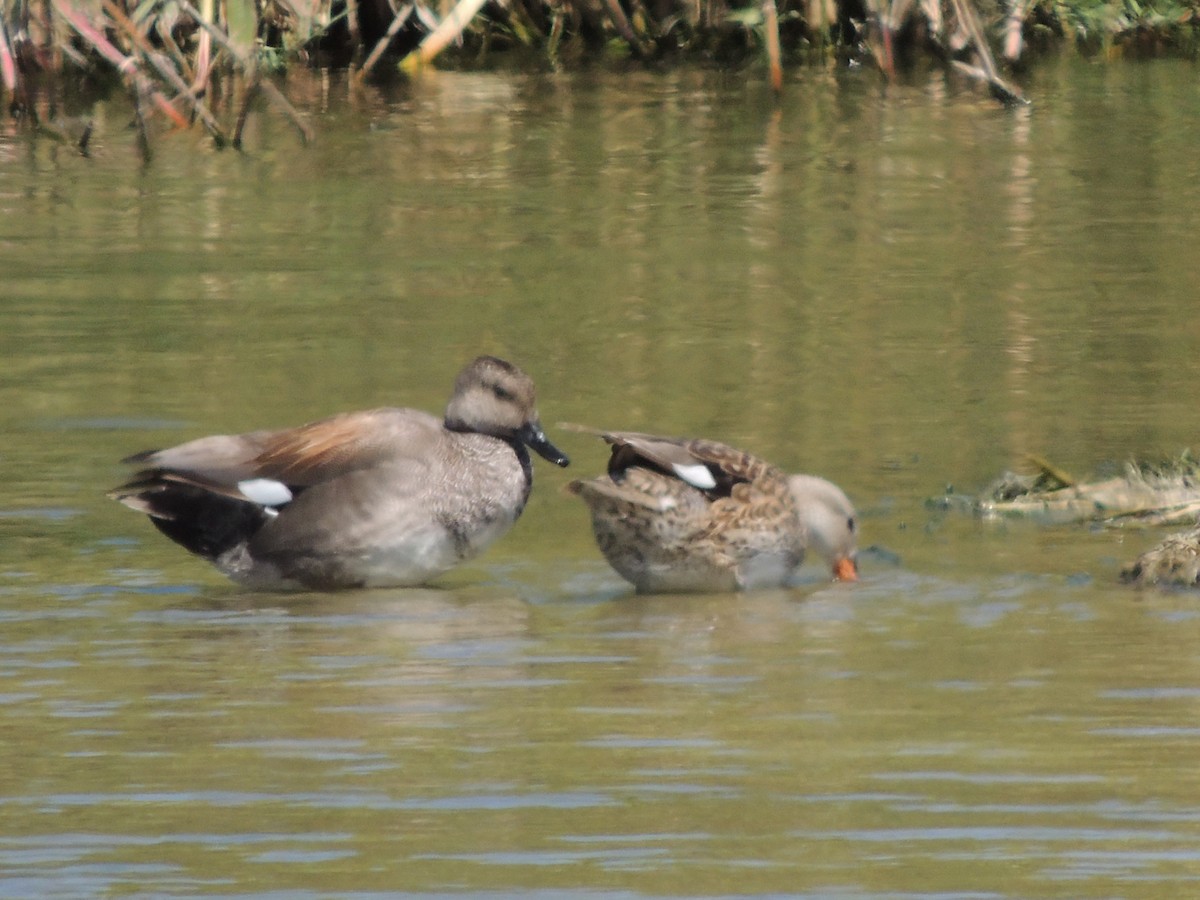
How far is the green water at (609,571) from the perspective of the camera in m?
4.89

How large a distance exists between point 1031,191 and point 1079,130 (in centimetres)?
355

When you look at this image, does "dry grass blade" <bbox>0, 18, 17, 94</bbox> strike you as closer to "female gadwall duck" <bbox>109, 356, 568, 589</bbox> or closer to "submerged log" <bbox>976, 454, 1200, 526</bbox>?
"female gadwall duck" <bbox>109, 356, 568, 589</bbox>

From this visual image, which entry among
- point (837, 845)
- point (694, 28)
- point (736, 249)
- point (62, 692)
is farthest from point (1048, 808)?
point (694, 28)

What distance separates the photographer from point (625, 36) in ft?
85.7

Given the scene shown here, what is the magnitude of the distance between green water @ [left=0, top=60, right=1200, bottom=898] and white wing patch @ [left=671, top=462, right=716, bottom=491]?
0.31 metres

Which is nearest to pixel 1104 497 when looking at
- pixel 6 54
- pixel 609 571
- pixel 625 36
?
pixel 609 571

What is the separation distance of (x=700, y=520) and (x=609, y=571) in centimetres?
45

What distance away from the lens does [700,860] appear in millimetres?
4691

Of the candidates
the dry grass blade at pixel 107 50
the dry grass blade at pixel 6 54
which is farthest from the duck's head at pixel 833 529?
the dry grass blade at pixel 6 54

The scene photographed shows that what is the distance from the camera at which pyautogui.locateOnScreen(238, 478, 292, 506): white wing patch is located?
288 inches

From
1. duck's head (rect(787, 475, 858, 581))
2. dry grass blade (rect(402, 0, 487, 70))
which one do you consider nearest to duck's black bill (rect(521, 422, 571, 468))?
duck's head (rect(787, 475, 858, 581))

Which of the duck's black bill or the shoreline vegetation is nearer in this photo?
the duck's black bill

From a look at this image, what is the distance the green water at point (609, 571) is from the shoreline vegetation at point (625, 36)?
512 cm

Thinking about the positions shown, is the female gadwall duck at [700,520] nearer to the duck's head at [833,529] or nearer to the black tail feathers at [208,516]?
the duck's head at [833,529]
